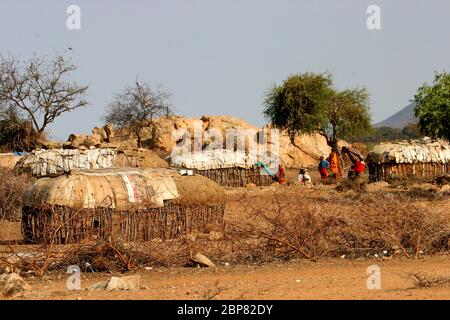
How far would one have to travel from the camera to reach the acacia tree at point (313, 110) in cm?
4472

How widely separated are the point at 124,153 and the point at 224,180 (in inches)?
133

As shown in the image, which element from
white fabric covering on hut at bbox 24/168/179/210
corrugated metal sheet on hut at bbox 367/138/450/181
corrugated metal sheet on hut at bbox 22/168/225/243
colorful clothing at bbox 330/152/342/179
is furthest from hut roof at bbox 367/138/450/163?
white fabric covering on hut at bbox 24/168/179/210

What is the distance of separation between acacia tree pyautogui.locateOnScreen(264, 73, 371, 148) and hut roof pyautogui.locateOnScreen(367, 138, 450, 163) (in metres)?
11.2

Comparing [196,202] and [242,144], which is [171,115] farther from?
[196,202]

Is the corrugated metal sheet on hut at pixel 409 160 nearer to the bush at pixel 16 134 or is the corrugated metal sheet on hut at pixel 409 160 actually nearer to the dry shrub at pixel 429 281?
the bush at pixel 16 134

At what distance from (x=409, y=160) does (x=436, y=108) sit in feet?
6.83

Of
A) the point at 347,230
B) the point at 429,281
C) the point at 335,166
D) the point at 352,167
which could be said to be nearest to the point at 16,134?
the point at 335,166

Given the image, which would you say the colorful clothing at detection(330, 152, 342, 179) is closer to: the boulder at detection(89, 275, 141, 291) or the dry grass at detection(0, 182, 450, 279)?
the dry grass at detection(0, 182, 450, 279)

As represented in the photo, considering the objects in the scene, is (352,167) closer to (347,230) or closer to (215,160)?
(215,160)

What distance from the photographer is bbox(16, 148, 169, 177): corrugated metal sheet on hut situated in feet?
96.9

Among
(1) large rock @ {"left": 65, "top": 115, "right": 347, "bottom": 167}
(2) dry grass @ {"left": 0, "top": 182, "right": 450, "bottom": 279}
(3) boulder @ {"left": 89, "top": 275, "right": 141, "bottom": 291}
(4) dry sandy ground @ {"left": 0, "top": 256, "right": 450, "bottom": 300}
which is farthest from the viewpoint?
(1) large rock @ {"left": 65, "top": 115, "right": 347, "bottom": 167}

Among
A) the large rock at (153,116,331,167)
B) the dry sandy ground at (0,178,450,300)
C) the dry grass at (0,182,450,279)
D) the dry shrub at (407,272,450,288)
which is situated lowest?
the dry sandy ground at (0,178,450,300)

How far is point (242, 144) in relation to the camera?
42594 millimetres
